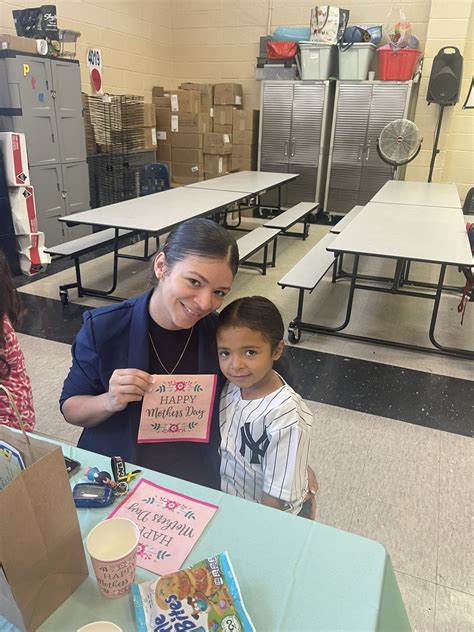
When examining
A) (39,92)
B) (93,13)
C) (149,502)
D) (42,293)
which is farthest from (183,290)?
(93,13)

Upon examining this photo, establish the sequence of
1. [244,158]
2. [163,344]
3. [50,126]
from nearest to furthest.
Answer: [163,344] < [50,126] < [244,158]

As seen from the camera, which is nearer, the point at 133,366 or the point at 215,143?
the point at 133,366

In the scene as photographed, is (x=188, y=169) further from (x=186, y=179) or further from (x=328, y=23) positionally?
(x=328, y=23)

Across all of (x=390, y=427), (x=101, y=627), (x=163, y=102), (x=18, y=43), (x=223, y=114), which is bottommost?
(x=390, y=427)

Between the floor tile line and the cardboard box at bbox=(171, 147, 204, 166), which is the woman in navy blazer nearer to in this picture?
the floor tile line

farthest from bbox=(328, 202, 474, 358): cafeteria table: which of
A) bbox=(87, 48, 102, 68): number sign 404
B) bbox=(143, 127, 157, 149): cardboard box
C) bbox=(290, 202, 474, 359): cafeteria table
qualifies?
bbox=(87, 48, 102, 68): number sign 404

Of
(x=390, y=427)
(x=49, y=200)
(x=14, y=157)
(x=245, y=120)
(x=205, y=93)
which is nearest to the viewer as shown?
(x=390, y=427)

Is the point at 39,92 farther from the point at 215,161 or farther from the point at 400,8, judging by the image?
the point at 400,8

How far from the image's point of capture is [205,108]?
655 centimetres

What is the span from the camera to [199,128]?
6.34 meters

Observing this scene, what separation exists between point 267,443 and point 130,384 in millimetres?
335

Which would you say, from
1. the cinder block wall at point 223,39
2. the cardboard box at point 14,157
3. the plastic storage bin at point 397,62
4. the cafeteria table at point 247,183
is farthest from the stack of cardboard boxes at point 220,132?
the cardboard box at point 14,157

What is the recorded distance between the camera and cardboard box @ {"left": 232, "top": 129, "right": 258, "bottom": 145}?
22.4 ft

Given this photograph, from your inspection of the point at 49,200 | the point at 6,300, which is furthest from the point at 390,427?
the point at 49,200
